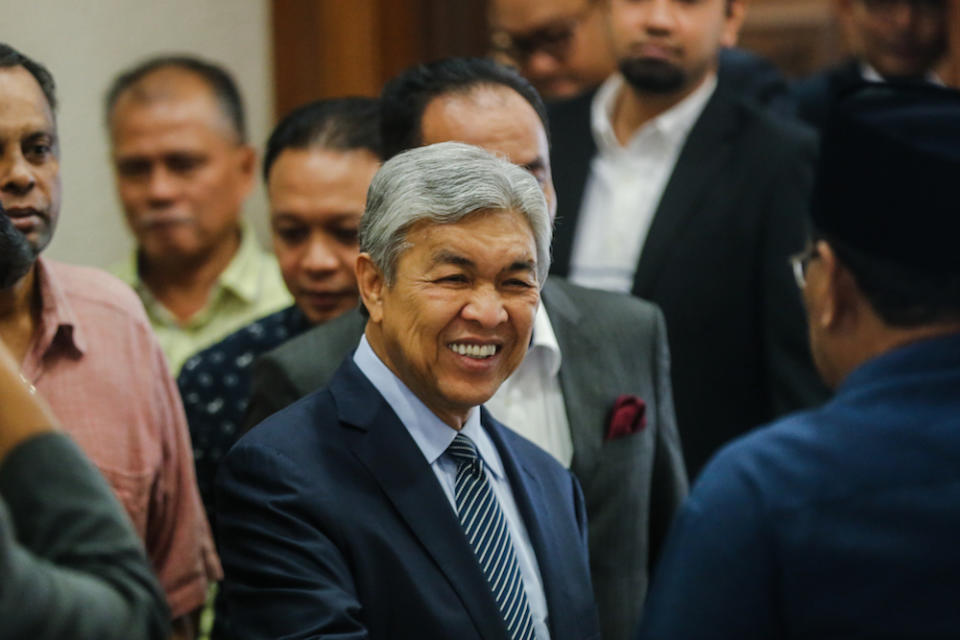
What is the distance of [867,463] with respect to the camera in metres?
1.59

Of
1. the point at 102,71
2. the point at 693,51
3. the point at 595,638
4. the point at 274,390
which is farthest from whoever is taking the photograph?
the point at 102,71

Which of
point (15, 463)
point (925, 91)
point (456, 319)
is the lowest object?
point (456, 319)

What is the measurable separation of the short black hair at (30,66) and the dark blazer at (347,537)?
70 centimetres

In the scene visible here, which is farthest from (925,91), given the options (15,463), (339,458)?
(15,463)

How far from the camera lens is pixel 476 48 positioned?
4.95 m

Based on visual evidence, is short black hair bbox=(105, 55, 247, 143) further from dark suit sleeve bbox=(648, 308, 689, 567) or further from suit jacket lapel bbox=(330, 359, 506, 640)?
suit jacket lapel bbox=(330, 359, 506, 640)

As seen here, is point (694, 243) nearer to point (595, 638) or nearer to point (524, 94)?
point (524, 94)

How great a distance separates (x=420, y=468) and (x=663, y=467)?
0.76 metres

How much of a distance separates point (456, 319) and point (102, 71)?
241cm

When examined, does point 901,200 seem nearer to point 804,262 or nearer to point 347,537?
point 804,262

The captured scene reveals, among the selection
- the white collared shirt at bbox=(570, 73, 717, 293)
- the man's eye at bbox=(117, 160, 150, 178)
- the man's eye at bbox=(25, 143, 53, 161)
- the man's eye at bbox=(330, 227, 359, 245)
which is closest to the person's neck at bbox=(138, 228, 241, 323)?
the man's eye at bbox=(117, 160, 150, 178)

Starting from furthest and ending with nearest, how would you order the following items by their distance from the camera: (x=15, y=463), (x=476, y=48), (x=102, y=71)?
(x=476, y=48) < (x=102, y=71) < (x=15, y=463)

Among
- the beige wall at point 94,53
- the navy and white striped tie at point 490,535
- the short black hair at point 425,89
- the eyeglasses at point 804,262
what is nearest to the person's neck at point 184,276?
the beige wall at point 94,53

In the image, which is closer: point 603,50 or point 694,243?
point 694,243
